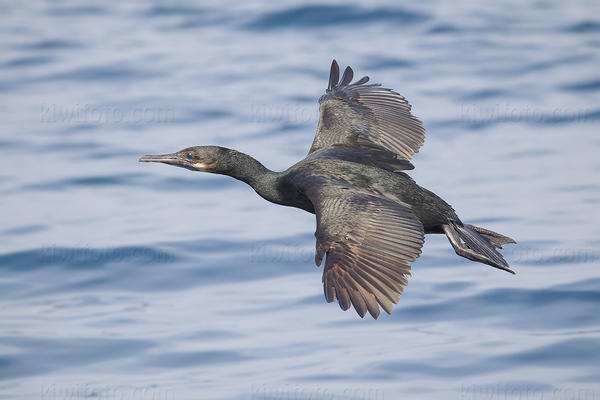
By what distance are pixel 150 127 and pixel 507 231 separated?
513 cm

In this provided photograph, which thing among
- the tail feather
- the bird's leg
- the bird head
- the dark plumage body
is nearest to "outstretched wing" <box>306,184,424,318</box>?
the dark plumage body

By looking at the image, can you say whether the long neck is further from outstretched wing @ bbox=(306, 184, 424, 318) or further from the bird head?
outstretched wing @ bbox=(306, 184, 424, 318)

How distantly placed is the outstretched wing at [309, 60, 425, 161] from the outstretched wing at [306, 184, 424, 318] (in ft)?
4.18

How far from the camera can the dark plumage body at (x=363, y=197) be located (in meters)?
7.52

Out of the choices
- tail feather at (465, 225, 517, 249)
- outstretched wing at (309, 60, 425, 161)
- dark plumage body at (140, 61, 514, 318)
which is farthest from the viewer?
outstretched wing at (309, 60, 425, 161)

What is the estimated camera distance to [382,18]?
58.9 ft

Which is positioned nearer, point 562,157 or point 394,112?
point 394,112

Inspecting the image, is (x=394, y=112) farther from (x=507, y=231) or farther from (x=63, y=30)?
(x=63, y=30)

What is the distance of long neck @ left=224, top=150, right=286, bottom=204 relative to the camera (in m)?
8.82

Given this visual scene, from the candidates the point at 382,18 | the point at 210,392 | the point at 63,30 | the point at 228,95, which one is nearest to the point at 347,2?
the point at 382,18

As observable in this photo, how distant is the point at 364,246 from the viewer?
7.68 m

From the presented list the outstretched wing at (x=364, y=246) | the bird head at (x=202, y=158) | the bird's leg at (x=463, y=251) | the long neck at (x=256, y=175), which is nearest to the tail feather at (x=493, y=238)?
the bird's leg at (x=463, y=251)

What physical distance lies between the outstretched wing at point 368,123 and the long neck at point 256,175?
635mm

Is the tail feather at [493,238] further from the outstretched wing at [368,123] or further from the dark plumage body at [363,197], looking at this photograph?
the outstretched wing at [368,123]
